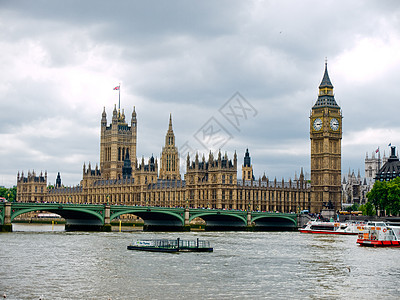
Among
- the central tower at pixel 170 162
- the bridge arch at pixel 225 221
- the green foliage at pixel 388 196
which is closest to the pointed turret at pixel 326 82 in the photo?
the green foliage at pixel 388 196

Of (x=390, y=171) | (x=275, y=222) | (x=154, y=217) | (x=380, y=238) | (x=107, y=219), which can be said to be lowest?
(x=380, y=238)

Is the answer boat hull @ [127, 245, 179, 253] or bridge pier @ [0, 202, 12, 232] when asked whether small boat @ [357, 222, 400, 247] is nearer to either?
boat hull @ [127, 245, 179, 253]

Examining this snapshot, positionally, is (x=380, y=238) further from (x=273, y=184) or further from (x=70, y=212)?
(x=273, y=184)

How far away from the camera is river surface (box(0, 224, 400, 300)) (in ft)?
126

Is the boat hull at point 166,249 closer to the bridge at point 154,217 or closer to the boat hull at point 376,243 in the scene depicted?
the boat hull at point 376,243

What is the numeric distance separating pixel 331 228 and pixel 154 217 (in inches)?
1151

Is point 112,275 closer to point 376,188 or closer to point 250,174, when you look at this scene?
point 376,188

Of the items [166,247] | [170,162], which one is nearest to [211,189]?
[170,162]

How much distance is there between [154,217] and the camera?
110188mm

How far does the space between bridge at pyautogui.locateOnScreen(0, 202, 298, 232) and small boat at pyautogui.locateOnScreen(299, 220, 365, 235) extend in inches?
211

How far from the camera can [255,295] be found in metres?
38.0

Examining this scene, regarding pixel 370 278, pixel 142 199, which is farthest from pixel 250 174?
pixel 370 278

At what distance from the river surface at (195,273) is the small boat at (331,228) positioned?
41.8 meters

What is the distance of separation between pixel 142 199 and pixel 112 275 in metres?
118
